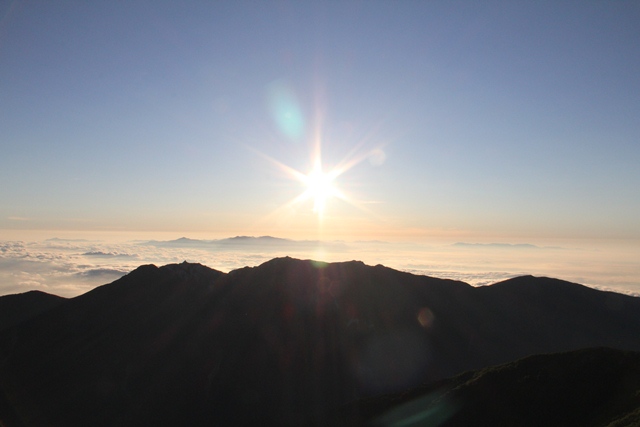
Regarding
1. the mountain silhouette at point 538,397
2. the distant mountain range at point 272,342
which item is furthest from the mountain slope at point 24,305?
the mountain silhouette at point 538,397

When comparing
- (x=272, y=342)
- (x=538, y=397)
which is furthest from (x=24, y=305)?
(x=538, y=397)

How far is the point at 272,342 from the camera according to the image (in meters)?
68.7

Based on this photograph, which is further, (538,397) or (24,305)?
(24,305)

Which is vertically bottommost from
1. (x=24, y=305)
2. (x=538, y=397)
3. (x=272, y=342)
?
(x=24, y=305)

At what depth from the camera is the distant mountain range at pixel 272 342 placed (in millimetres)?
60562

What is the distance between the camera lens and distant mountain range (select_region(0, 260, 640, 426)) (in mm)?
60562

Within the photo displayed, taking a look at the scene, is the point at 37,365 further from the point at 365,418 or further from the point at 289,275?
the point at 365,418

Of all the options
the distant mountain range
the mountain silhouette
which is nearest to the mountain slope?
the distant mountain range

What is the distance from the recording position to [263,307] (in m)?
74.2

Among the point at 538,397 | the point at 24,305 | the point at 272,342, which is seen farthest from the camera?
the point at 24,305

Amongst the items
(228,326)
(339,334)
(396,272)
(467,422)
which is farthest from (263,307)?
(467,422)

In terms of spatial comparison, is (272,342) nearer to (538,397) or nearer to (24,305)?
(538,397)

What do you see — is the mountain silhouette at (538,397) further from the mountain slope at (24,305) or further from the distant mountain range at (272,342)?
the mountain slope at (24,305)

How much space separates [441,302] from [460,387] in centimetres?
4442
